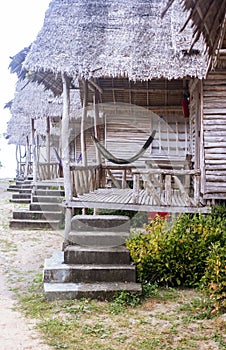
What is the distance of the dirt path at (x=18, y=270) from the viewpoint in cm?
379

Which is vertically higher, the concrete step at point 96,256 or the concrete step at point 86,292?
the concrete step at point 96,256

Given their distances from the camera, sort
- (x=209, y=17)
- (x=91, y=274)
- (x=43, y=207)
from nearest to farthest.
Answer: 1. (x=209, y=17)
2. (x=91, y=274)
3. (x=43, y=207)

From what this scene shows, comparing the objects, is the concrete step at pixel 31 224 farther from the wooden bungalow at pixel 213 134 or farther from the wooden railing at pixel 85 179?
the wooden bungalow at pixel 213 134

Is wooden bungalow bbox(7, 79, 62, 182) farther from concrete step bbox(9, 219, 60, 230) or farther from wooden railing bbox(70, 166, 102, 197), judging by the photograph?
wooden railing bbox(70, 166, 102, 197)

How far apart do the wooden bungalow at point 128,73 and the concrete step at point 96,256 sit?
135cm

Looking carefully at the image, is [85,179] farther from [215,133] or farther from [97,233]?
[215,133]

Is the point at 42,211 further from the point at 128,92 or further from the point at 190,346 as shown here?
the point at 190,346

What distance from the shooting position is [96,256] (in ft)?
17.3

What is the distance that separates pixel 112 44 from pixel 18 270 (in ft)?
14.3

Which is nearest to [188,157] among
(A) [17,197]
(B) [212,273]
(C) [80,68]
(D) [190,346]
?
(C) [80,68]

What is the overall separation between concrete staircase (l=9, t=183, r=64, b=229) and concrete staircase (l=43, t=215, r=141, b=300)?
4.22 metres

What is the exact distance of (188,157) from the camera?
9.38 m

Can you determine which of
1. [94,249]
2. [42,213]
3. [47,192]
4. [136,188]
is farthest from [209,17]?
[47,192]

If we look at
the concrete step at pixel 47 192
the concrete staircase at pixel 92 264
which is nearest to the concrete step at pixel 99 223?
the concrete staircase at pixel 92 264
